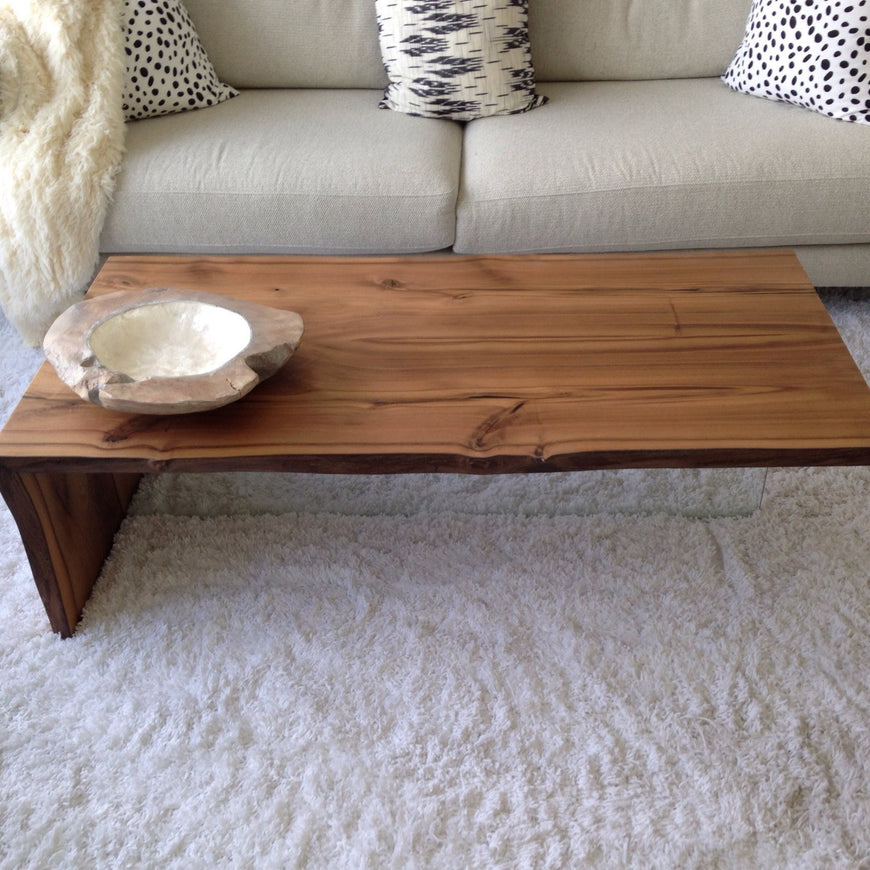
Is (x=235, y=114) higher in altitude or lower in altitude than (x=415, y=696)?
higher

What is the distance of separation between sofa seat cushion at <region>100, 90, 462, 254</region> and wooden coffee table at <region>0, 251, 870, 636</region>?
0.34 meters

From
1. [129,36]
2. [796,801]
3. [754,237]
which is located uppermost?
[129,36]

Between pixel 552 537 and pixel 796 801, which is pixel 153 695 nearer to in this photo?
pixel 552 537

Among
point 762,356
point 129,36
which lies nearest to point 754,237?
point 762,356

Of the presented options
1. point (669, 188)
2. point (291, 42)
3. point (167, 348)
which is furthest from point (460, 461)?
point (291, 42)

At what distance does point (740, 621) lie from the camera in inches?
58.1

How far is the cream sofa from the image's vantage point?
6.50ft

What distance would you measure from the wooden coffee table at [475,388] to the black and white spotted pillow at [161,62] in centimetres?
73

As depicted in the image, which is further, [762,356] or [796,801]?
[762,356]

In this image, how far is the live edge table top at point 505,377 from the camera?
1257mm

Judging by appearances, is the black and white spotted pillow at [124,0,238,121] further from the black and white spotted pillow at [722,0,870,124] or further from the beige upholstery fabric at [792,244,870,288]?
the beige upholstery fabric at [792,244,870,288]

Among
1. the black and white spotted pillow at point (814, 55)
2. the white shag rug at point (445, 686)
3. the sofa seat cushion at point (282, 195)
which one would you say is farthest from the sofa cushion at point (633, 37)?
the white shag rug at point (445, 686)

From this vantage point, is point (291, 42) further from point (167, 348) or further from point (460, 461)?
point (460, 461)

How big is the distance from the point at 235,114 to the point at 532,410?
137 cm
